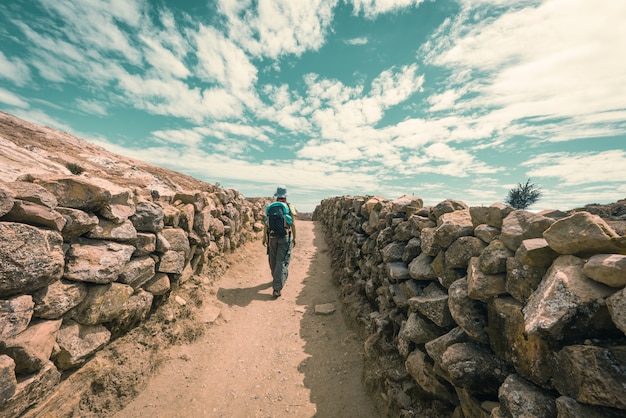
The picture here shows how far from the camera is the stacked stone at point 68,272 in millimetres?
3396

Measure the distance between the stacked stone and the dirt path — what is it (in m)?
1.45

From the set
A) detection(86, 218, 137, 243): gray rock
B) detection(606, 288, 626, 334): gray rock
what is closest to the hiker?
detection(86, 218, 137, 243): gray rock

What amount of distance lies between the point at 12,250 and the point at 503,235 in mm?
6111

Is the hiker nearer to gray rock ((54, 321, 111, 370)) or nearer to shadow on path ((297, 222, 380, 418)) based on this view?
shadow on path ((297, 222, 380, 418))

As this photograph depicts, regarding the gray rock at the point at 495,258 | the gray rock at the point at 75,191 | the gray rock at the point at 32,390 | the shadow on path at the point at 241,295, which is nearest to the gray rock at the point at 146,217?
the gray rock at the point at 75,191

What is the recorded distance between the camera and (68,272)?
4.18 meters

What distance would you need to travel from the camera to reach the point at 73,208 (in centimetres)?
439

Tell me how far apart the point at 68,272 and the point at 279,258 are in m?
5.98

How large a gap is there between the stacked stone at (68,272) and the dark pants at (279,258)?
3.50 m

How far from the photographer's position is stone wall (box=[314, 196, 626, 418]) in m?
2.07

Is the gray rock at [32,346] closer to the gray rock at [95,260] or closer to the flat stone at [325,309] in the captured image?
the gray rock at [95,260]

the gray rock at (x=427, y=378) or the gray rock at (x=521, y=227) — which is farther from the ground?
the gray rock at (x=521, y=227)

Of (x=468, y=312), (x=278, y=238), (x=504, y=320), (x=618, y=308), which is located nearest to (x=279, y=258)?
(x=278, y=238)

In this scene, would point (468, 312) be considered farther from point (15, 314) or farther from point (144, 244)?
point (144, 244)
